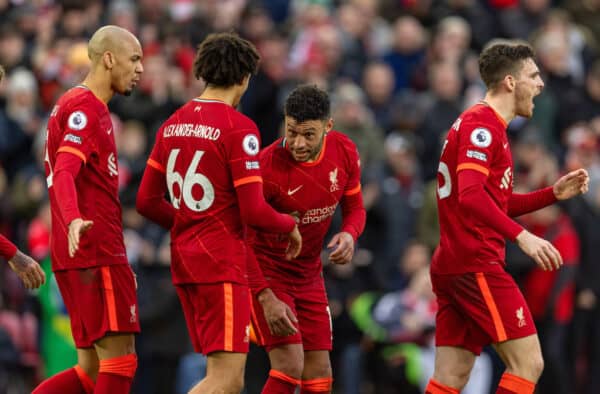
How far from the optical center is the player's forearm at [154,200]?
9562mm

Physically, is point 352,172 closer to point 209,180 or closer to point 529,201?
point 529,201

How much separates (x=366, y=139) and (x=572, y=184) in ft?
20.3

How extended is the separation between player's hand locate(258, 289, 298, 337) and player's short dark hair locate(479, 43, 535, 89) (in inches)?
84.6

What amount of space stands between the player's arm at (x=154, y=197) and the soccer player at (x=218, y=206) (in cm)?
14

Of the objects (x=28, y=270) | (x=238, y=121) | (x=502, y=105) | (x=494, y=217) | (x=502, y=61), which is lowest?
(x=28, y=270)

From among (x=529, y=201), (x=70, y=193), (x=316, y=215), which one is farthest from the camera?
(x=529, y=201)

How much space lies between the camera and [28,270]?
31.2ft

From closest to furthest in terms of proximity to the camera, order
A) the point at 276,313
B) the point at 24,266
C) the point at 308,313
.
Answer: the point at 24,266, the point at 276,313, the point at 308,313

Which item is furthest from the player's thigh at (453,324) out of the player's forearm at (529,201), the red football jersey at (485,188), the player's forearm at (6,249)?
the player's forearm at (6,249)

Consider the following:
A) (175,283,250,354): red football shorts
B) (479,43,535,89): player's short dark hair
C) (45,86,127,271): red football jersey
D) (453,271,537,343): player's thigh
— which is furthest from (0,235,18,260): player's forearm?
(479,43,535,89): player's short dark hair

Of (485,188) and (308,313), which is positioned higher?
(485,188)

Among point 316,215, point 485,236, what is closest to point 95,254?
point 316,215

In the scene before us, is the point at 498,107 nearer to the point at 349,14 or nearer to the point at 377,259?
the point at 377,259

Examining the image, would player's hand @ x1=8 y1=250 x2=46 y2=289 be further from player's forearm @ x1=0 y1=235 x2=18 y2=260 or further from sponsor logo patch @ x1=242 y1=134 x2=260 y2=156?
sponsor logo patch @ x1=242 y1=134 x2=260 y2=156
